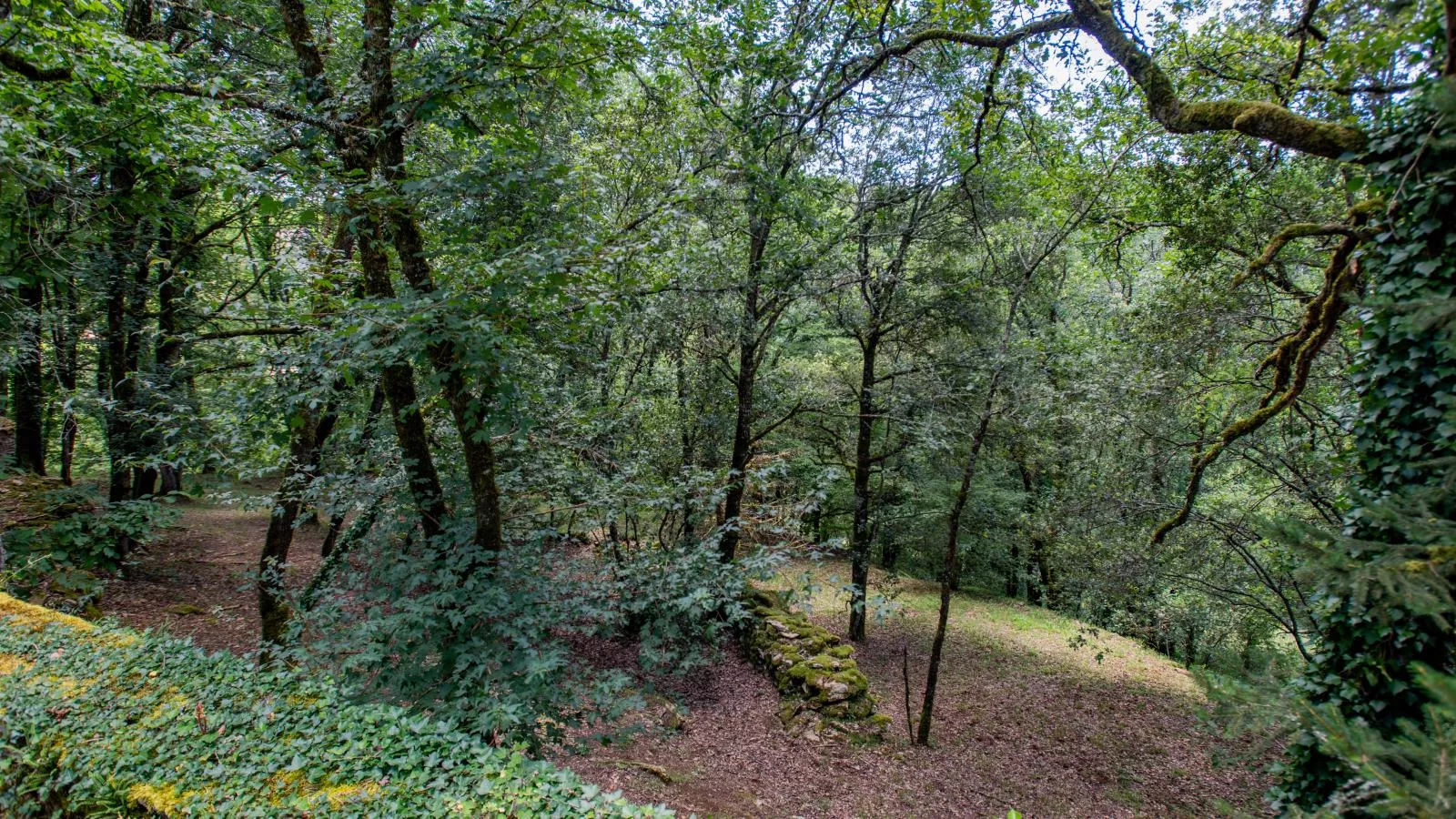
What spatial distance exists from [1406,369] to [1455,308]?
203 cm

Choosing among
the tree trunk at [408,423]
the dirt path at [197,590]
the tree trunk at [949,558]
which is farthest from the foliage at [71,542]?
the tree trunk at [949,558]

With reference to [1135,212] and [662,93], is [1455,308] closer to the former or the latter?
[1135,212]

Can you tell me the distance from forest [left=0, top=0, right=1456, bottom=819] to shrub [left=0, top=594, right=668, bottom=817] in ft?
0.08

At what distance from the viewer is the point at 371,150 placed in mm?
4469

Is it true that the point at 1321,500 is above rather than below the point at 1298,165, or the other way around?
below

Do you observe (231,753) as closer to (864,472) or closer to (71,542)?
(71,542)

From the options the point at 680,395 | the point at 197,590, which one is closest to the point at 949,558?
the point at 680,395

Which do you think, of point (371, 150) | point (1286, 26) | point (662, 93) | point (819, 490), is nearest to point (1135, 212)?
point (1286, 26)

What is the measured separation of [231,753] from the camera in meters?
2.46

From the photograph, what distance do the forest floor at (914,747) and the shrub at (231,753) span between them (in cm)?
232

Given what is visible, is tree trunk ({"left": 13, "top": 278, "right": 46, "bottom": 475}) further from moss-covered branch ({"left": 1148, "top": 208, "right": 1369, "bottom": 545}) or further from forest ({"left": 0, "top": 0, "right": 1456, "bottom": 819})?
moss-covered branch ({"left": 1148, "top": 208, "right": 1369, "bottom": 545})

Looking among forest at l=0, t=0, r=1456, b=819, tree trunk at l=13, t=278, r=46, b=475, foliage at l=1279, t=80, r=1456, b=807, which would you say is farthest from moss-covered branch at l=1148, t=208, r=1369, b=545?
tree trunk at l=13, t=278, r=46, b=475

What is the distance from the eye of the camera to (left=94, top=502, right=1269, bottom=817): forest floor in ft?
20.4

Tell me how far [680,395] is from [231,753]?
757cm
